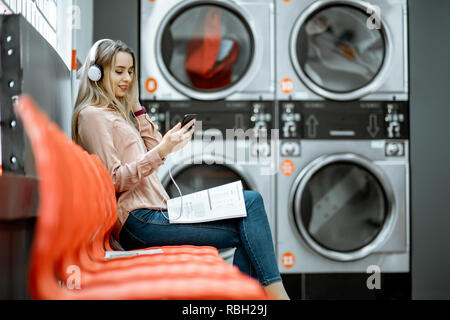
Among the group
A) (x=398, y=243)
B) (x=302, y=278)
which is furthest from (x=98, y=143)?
(x=398, y=243)

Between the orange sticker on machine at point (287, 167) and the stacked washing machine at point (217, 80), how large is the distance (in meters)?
0.07

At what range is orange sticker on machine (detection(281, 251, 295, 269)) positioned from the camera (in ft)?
8.11

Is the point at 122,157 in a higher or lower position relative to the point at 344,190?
higher

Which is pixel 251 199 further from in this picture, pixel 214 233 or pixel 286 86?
pixel 286 86

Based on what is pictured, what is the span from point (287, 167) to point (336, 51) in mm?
707

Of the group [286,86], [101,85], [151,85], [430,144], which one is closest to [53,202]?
[101,85]

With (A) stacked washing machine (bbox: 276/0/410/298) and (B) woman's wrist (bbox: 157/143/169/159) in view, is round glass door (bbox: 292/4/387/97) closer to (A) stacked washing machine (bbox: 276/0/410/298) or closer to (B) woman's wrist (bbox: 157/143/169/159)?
(A) stacked washing machine (bbox: 276/0/410/298)

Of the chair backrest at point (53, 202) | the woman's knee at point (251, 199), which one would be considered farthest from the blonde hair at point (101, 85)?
the chair backrest at point (53, 202)

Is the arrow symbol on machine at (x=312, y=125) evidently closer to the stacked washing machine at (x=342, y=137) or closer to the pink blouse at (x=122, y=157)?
the stacked washing machine at (x=342, y=137)

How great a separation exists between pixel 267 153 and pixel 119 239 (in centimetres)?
119

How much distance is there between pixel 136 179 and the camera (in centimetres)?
139

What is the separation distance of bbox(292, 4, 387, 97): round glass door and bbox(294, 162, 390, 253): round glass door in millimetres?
463

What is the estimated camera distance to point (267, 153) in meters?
2.50
